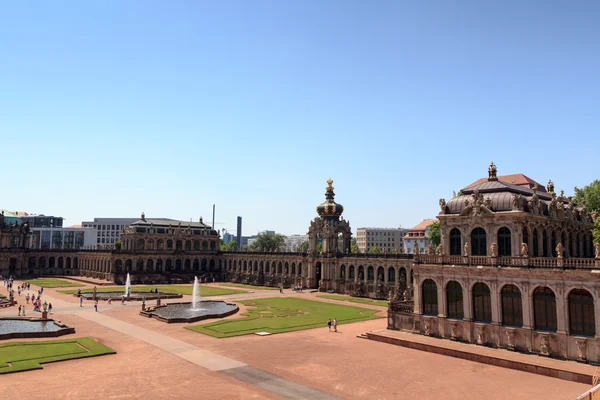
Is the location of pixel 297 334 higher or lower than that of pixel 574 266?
lower

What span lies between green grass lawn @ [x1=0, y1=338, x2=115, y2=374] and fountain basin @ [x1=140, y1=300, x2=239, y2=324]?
1438 cm

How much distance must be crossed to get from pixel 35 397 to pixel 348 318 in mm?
40135

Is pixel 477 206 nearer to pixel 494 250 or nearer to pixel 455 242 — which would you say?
pixel 455 242

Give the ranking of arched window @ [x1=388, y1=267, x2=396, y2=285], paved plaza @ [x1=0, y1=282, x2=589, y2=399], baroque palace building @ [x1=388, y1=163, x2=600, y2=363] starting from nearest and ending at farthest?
1. paved plaza @ [x1=0, y1=282, x2=589, y2=399]
2. baroque palace building @ [x1=388, y1=163, x2=600, y2=363]
3. arched window @ [x1=388, y1=267, x2=396, y2=285]

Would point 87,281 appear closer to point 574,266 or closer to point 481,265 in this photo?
point 481,265

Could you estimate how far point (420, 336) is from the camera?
47.3 m

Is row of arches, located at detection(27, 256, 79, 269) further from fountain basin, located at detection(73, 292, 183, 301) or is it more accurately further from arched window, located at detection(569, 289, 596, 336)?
arched window, located at detection(569, 289, 596, 336)

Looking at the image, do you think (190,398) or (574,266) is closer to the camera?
(190,398)

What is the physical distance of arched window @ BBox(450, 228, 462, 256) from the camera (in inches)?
1934

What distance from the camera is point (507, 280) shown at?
41.2 m

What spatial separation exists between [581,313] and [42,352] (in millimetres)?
45432

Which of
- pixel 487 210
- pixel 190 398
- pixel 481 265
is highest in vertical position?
pixel 487 210

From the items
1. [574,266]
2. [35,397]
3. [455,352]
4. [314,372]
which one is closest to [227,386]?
[314,372]

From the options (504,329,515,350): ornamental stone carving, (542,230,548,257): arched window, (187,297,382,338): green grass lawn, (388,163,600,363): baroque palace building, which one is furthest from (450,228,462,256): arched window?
(187,297,382,338): green grass lawn
